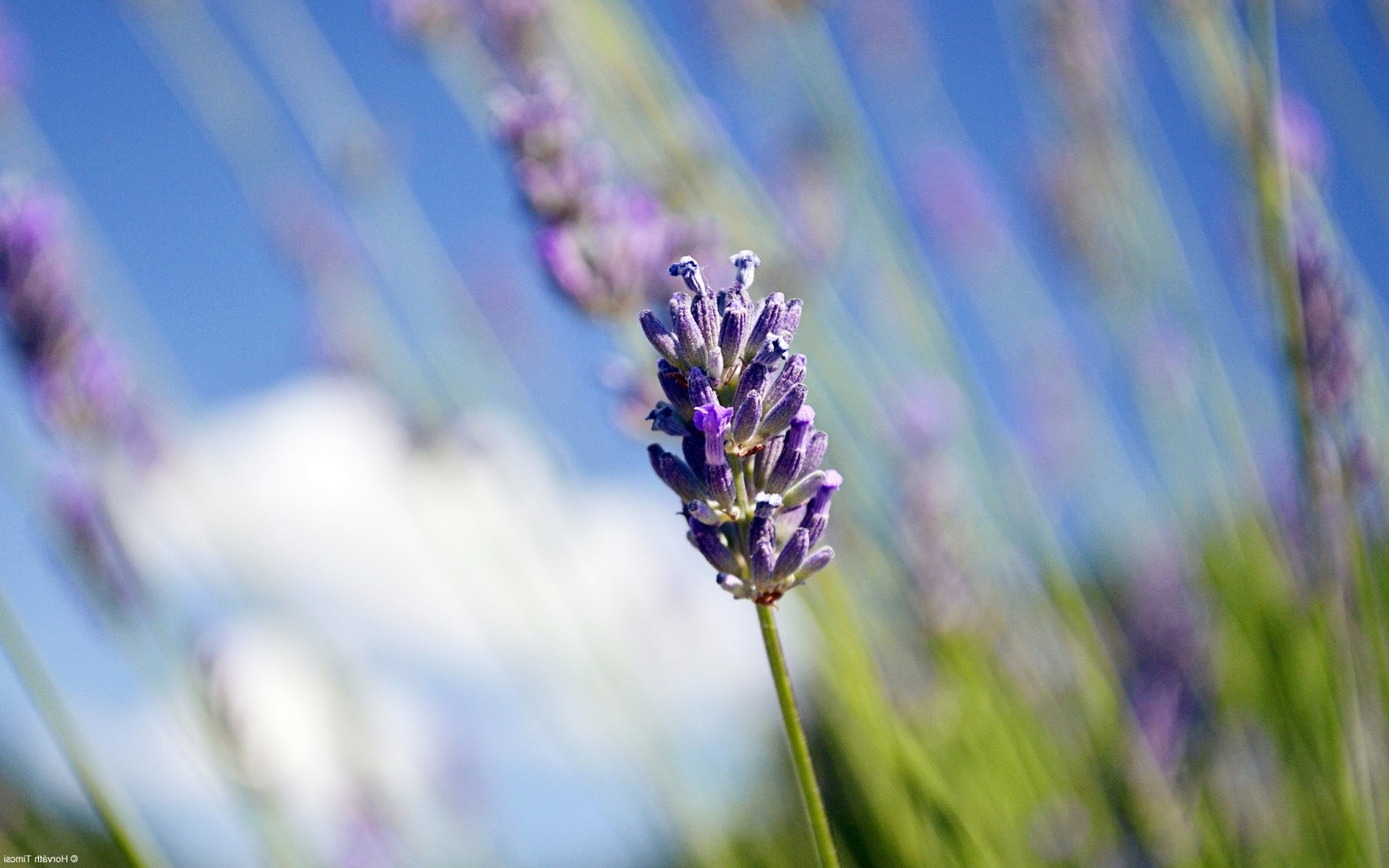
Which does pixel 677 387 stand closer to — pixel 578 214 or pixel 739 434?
pixel 739 434

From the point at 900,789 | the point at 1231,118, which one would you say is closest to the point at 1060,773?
the point at 900,789

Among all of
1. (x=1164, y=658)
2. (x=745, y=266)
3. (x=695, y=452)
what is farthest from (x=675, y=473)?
(x=1164, y=658)

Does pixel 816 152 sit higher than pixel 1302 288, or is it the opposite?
pixel 816 152

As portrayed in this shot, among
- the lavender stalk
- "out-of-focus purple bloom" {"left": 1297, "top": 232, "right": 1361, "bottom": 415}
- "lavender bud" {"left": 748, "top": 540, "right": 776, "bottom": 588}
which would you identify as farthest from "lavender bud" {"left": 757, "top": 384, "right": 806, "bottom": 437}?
"out-of-focus purple bloom" {"left": 1297, "top": 232, "right": 1361, "bottom": 415}

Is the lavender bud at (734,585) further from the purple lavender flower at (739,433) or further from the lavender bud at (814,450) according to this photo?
the lavender bud at (814,450)

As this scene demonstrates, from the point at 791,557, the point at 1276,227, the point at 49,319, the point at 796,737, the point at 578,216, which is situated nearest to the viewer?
the point at 796,737

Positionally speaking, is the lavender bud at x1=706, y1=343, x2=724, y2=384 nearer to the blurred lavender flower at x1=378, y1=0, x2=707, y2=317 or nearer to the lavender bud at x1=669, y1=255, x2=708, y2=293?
the lavender bud at x1=669, y1=255, x2=708, y2=293

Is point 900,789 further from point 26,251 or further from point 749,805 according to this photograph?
point 26,251
